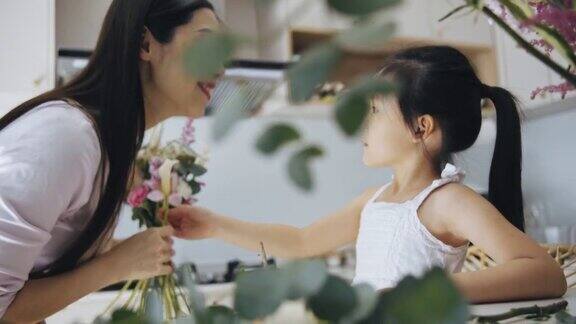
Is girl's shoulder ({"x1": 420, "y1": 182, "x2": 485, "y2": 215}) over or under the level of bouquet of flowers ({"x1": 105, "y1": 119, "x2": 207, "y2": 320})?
over

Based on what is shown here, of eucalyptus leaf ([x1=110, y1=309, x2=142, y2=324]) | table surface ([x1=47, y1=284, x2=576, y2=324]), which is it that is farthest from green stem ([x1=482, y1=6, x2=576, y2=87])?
eucalyptus leaf ([x1=110, y1=309, x2=142, y2=324])

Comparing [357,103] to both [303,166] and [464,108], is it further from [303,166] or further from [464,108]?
[464,108]

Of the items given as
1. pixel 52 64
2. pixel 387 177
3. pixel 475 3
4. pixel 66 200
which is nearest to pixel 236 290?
pixel 475 3

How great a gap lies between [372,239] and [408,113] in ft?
0.78

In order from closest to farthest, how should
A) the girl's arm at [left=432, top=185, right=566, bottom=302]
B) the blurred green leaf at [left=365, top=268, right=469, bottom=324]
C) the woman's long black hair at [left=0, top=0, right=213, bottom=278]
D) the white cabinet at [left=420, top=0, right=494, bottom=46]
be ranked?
the blurred green leaf at [left=365, top=268, right=469, bottom=324], the girl's arm at [left=432, top=185, right=566, bottom=302], the woman's long black hair at [left=0, top=0, right=213, bottom=278], the white cabinet at [left=420, top=0, right=494, bottom=46]

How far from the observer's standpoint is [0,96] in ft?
7.48

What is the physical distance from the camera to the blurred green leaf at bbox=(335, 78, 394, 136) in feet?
0.54

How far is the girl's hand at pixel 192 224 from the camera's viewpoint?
122cm

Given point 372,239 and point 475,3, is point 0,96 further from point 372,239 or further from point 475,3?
point 475,3

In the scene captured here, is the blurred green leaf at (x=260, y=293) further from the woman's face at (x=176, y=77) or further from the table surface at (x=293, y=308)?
the woman's face at (x=176, y=77)

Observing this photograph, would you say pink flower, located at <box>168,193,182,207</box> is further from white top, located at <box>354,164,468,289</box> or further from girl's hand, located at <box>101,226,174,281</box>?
white top, located at <box>354,164,468,289</box>

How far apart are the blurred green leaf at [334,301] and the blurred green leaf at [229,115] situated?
0.05 meters

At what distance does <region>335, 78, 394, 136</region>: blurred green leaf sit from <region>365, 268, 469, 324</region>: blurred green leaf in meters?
0.04

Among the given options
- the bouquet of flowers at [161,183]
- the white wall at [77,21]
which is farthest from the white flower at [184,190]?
the white wall at [77,21]
